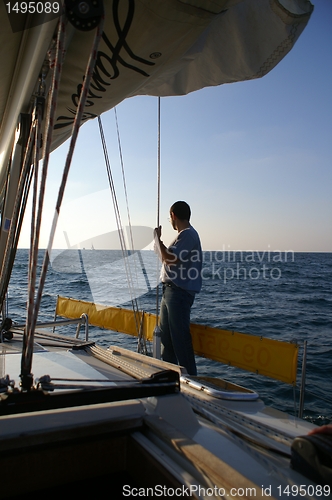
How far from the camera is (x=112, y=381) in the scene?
1.47 meters

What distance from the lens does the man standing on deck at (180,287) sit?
9.53ft

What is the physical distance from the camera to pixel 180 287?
2.92 meters

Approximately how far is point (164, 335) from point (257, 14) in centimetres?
227

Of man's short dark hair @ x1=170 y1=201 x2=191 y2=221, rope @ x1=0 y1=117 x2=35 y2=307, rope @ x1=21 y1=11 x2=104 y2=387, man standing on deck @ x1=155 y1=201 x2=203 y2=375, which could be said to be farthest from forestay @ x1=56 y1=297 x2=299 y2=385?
rope @ x1=21 y1=11 x2=104 y2=387

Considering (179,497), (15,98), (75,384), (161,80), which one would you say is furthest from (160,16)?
(179,497)

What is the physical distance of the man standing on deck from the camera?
9.53ft

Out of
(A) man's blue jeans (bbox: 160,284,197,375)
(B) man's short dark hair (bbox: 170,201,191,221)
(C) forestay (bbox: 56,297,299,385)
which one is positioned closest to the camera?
(C) forestay (bbox: 56,297,299,385)

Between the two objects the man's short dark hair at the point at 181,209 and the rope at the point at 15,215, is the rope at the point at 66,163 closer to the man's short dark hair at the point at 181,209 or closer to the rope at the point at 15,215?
the rope at the point at 15,215

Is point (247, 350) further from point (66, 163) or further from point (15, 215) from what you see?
point (66, 163)

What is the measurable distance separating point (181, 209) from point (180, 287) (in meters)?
0.64

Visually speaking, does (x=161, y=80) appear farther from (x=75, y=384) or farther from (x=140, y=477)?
(x=140, y=477)

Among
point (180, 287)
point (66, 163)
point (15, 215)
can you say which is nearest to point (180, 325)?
point (180, 287)

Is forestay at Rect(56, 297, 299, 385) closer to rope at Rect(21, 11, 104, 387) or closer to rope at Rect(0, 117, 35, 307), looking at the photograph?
rope at Rect(0, 117, 35, 307)

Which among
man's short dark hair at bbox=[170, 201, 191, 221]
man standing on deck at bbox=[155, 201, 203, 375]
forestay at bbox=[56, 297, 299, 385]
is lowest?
forestay at bbox=[56, 297, 299, 385]
